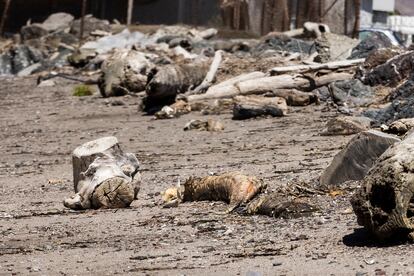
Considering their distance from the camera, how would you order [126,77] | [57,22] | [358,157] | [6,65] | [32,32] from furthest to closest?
[57,22]
[32,32]
[6,65]
[126,77]
[358,157]

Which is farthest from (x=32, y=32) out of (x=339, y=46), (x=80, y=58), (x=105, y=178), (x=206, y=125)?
(x=105, y=178)

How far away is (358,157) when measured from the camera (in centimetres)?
827

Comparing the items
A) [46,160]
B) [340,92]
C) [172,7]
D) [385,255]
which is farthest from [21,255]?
[172,7]

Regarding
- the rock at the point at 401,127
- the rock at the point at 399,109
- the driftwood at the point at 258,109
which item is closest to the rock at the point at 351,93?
the driftwood at the point at 258,109

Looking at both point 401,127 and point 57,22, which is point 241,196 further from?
point 57,22

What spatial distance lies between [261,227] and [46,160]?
19.7ft

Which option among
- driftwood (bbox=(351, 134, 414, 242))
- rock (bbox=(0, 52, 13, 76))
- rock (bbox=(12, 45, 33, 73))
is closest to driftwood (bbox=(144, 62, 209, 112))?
driftwood (bbox=(351, 134, 414, 242))

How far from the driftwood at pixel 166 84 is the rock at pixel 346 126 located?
191 inches

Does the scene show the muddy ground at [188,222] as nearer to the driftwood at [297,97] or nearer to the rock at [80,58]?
the driftwood at [297,97]

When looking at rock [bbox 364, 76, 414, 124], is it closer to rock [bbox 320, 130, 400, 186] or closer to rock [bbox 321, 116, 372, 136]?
rock [bbox 321, 116, 372, 136]

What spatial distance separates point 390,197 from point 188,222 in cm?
197

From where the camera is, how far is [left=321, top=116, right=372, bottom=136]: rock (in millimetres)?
12070

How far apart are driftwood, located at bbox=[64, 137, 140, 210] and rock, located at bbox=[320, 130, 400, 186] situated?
1.55 meters

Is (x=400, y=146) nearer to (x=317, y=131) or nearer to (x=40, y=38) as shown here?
(x=317, y=131)
